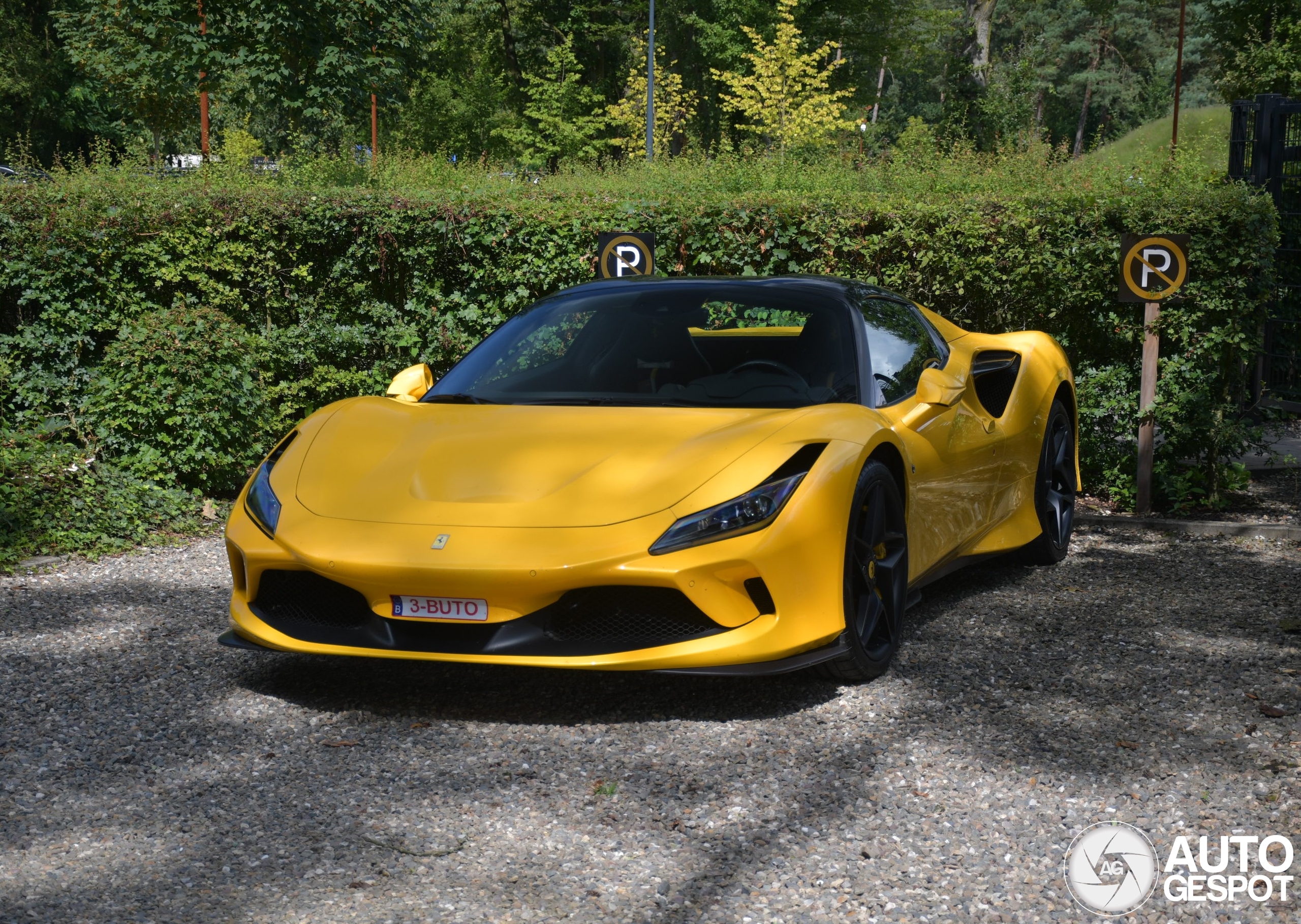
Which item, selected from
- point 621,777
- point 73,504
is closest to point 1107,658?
point 621,777

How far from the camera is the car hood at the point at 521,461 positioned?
4.05 m

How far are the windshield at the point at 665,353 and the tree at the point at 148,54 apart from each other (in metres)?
14.7

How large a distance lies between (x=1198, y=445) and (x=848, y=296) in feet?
12.4

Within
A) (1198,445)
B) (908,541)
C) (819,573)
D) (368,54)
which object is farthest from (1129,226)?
(368,54)

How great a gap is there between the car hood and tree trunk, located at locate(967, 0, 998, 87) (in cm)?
3985

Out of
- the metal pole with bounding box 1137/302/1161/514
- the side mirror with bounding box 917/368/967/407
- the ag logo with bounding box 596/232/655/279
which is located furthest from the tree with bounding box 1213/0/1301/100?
the side mirror with bounding box 917/368/967/407

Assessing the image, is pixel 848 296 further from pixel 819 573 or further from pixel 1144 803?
pixel 1144 803

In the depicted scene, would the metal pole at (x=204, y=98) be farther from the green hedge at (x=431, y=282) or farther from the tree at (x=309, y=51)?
the green hedge at (x=431, y=282)

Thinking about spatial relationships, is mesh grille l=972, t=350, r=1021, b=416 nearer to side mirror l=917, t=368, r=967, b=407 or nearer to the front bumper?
side mirror l=917, t=368, r=967, b=407

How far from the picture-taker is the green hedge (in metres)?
7.91

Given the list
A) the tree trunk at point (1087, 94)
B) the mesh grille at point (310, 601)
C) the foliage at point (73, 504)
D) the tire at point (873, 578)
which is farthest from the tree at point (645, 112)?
the tree trunk at point (1087, 94)

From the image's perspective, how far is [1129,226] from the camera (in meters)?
7.96

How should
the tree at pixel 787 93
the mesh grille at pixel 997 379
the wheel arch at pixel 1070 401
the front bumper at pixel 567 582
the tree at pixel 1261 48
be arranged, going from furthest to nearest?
the tree at pixel 787 93
the tree at pixel 1261 48
the wheel arch at pixel 1070 401
the mesh grille at pixel 997 379
the front bumper at pixel 567 582

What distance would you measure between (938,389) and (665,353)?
3.44ft
